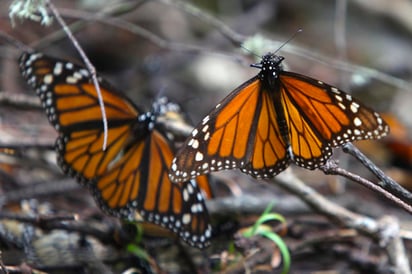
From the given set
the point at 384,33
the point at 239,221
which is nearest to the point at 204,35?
the point at 384,33

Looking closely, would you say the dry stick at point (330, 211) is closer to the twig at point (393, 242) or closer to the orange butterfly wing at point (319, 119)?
the twig at point (393, 242)

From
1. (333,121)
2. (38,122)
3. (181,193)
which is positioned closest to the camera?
(333,121)

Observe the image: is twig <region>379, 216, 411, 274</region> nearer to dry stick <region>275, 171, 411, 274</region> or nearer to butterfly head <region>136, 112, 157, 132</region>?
dry stick <region>275, 171, 411, 274</region>

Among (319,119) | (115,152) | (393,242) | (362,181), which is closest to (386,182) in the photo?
(362,181)

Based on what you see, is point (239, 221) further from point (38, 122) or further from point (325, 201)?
point (38, 122)

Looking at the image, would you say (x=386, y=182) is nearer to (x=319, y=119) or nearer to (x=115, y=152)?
(x=319, y=119)

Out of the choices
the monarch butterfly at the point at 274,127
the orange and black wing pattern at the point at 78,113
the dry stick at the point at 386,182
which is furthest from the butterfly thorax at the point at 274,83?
the orange and black wing pattern at the point at 78,113

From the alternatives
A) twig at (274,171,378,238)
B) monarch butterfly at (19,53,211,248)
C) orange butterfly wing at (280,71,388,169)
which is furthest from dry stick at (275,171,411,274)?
orange butterfly wing at (280,71,388,169)

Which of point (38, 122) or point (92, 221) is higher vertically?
point (38, 122)
